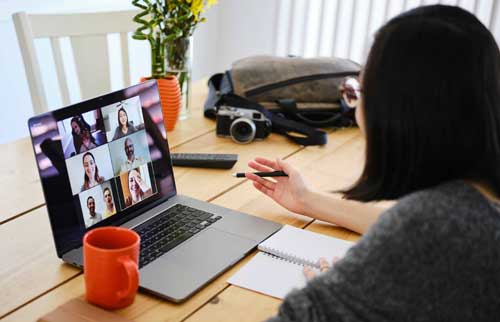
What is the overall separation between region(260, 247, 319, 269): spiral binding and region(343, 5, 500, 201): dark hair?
322 millimetres

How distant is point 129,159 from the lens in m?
1.20

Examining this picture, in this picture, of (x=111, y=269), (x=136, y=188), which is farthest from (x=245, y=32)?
(x=111, y=269)

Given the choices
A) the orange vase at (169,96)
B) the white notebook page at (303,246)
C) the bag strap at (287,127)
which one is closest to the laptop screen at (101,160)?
the white notebook page at (303,246)

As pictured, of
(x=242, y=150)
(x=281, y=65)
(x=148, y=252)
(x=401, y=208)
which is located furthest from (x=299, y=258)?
(x=281, y=65)

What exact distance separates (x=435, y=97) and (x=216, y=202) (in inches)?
26.0

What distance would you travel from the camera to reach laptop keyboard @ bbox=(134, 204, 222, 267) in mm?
1107

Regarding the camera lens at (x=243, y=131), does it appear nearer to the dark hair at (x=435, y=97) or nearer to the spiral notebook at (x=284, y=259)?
the spiral notebook at (x=284, y=259)

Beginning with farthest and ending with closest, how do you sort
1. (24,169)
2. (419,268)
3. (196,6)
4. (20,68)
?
(20,68) → (196,6) → (24,169) → (419,268)

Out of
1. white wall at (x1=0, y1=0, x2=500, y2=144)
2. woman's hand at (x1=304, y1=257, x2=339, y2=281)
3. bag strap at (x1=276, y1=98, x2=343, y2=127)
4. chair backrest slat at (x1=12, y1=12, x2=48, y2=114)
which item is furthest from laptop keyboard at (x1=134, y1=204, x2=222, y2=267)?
white wall at (x1=0, y1=0, x2=500, y2=144)

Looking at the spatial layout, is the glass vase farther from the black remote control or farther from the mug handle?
the mug handle

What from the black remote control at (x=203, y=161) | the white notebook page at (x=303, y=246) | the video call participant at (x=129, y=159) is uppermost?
the video call participant at (x=129, y=159)

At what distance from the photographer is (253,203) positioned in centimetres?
136

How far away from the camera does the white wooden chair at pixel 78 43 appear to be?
1.87m

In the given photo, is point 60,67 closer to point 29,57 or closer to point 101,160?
point 29,57
